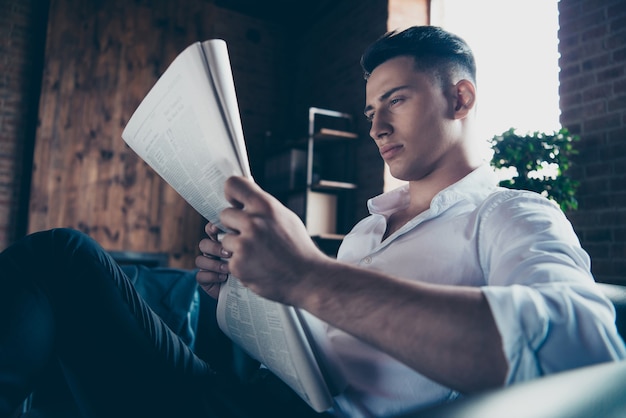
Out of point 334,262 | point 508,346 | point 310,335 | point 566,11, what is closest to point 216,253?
point 310,335

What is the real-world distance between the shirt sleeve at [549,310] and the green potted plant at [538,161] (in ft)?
6.21

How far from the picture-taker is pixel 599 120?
254cm

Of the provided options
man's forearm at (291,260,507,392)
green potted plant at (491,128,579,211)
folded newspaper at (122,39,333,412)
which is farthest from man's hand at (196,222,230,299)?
green potted plant at (491,128,579,211)

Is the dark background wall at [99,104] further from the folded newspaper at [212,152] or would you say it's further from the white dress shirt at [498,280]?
the folded newspaper at [212,152]

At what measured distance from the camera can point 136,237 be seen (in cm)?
416

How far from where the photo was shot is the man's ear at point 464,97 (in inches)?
44.4

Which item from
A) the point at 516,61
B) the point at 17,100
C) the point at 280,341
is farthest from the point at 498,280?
the point at 17,100

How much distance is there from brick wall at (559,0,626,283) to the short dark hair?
167 cm

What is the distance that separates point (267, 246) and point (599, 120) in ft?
8.41

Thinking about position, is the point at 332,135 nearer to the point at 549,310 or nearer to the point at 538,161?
the point at 538,161

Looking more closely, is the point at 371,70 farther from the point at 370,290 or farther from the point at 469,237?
the point at 370,290

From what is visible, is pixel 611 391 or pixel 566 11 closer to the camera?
pixel 611 391

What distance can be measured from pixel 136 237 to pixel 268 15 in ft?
8.80

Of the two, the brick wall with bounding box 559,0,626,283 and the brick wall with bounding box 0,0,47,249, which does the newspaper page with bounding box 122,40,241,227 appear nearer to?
the brick wall with bounding box 559,0,626,283
